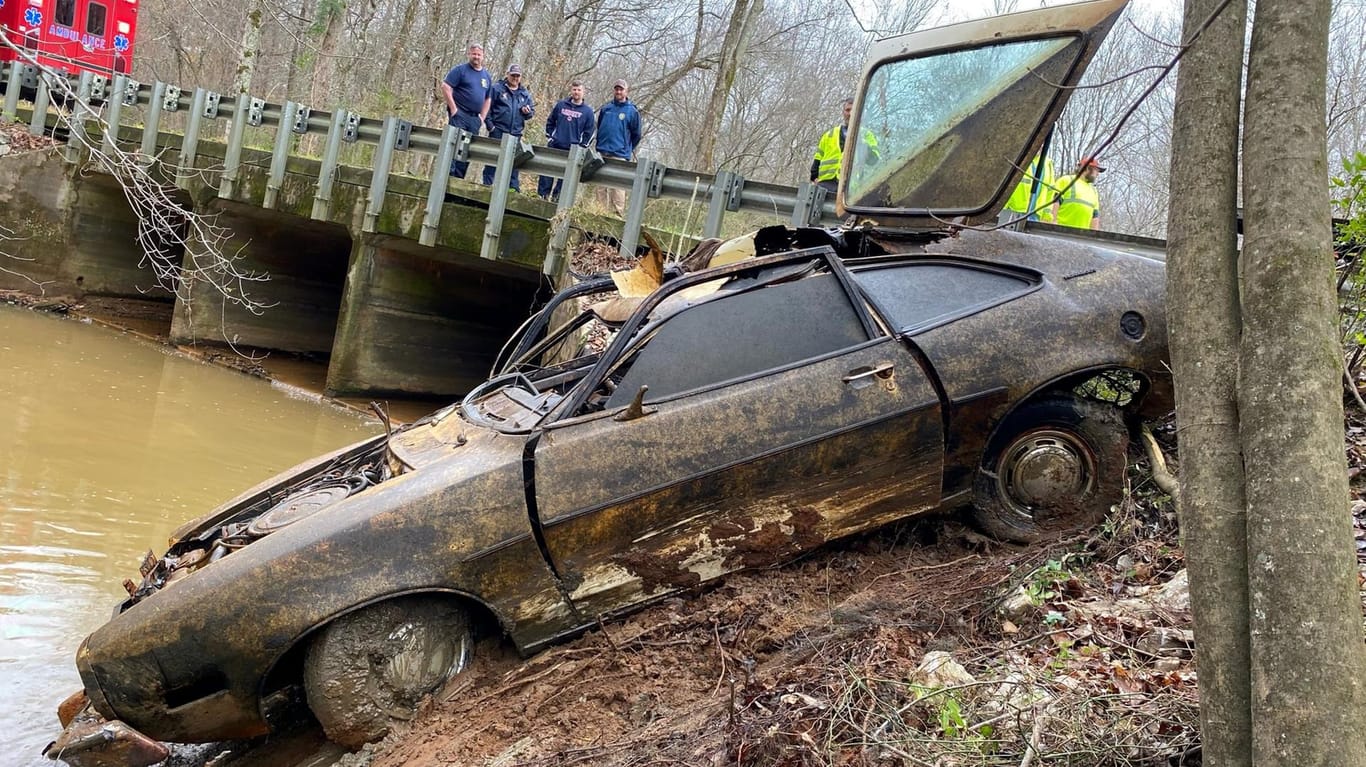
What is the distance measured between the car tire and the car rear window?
1.84 ft

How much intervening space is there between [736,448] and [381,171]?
10406 millimetres

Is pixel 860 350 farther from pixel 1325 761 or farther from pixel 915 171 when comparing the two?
pixel 1325 761

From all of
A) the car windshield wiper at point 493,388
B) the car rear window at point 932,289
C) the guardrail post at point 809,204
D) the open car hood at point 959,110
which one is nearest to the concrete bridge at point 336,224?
the guardrail post at point 809,204

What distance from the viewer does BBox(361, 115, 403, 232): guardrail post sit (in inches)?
525

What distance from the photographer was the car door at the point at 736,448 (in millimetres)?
4418

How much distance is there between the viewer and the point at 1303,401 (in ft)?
7.85

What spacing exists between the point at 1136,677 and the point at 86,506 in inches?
317

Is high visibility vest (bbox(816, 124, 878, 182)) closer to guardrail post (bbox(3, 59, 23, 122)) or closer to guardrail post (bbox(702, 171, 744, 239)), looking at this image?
guardrail post (bbox(702, 171, 744, 239))

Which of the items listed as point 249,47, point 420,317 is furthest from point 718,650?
point 249,47

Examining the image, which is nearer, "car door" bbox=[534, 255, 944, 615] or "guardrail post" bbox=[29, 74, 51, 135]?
"car door" bbox=[534, 255, 944, 615]

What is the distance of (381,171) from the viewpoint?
13.5m

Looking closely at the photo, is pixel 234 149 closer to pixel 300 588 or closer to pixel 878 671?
pixel 300 588

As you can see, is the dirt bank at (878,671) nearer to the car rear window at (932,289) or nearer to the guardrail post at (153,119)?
the car rear window at (932,289)

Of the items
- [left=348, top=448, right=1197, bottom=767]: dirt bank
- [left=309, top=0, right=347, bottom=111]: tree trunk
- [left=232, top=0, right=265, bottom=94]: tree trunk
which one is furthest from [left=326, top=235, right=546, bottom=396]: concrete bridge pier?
[left=348, top=448, right=1197, bottom=767]: dirt bank
